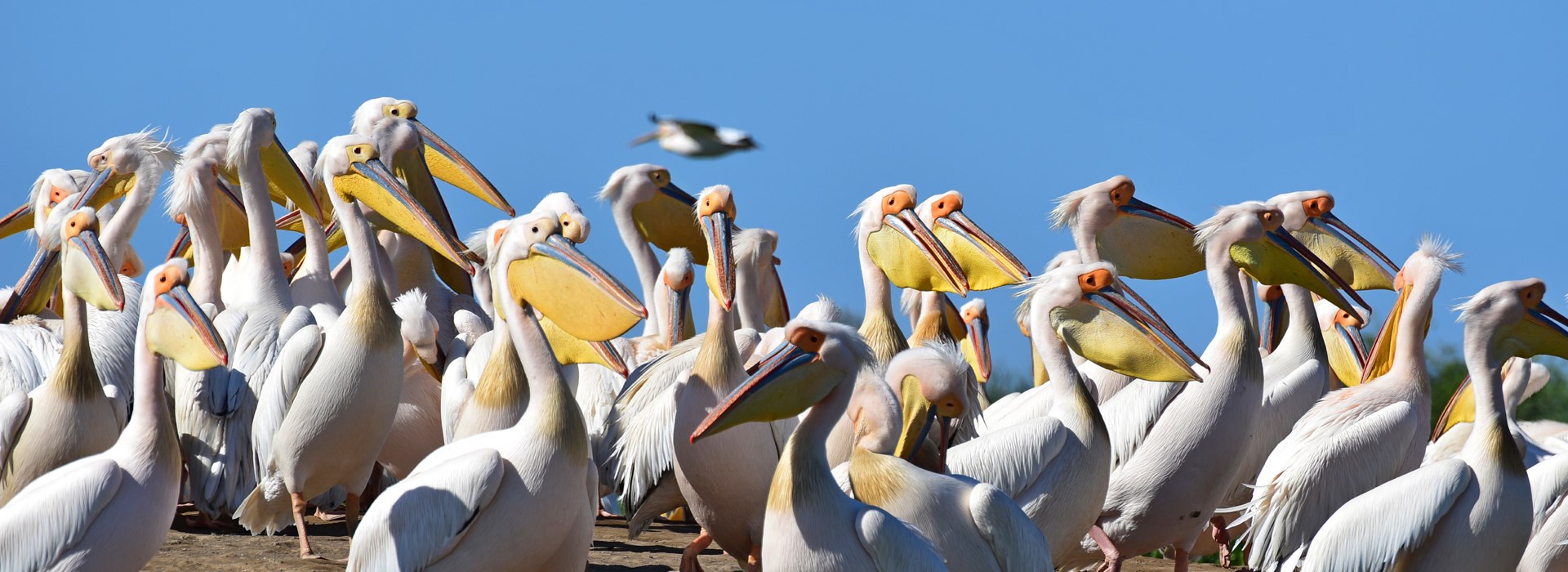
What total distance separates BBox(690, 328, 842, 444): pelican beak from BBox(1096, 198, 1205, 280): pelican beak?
124 inches

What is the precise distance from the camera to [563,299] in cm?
471

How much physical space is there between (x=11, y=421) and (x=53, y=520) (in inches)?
57.8

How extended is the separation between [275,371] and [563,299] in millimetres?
2130

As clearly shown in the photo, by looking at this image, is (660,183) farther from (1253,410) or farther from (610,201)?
(1253,410)

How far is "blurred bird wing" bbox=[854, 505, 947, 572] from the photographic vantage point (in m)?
4.17

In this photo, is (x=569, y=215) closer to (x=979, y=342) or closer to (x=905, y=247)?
(x=905, y=247)

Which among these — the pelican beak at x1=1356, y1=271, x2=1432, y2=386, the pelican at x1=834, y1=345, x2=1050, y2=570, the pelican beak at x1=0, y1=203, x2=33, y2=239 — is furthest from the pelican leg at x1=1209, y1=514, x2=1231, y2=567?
the pelican beak at x1=0, y1=203, x2=33, y2=239

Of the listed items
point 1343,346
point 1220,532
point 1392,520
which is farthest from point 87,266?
point 1343,346

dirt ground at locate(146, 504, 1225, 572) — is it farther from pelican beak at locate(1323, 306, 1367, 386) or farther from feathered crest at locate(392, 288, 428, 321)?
pelican beak at locate(1323, 306, 1367, 386)

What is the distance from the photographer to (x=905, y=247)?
6.41 metres

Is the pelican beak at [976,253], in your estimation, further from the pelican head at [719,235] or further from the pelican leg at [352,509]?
the pelican leg at [352,509]

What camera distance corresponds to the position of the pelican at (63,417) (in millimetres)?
5539

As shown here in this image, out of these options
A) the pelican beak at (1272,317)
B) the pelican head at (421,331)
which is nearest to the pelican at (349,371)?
the pelican head at (421,331)

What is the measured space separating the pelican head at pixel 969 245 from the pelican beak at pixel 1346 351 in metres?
2.90
